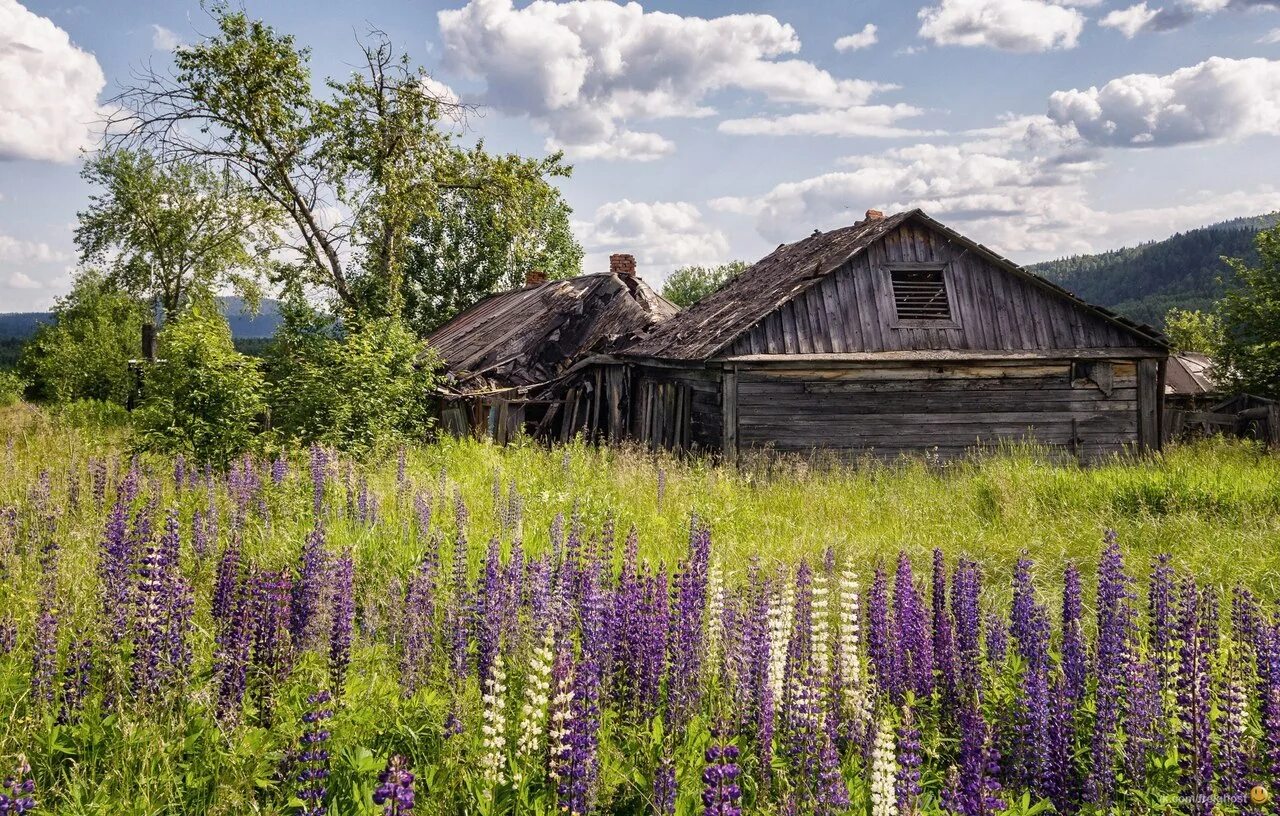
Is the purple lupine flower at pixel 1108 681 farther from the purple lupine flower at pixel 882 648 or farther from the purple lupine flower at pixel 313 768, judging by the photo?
A: the purple lupine flower at pixel 313 768

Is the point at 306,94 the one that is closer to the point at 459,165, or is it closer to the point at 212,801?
the point at 459,165

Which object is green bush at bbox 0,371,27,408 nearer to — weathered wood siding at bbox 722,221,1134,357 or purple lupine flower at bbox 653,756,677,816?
weathered wood siding at bbox 722,221,1134,357

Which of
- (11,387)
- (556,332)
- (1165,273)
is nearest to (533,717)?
(556,332)

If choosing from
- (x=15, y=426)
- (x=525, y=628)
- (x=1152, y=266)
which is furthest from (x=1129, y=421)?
(x=1152, y=266)

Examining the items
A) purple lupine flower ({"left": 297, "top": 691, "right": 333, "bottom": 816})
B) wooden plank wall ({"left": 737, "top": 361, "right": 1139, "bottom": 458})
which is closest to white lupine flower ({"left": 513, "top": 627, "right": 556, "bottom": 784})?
purple lupine flower ({"left": 297, "top": 691, "right": 333, "bottom": 816})

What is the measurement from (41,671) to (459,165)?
2337cm

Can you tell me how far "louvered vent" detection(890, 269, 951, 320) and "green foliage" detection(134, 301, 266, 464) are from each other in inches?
436

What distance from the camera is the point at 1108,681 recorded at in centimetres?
365

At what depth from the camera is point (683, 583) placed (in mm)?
4422

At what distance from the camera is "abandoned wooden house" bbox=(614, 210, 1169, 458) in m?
15.7

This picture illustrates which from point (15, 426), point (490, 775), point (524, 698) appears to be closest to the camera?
point (490, 775)

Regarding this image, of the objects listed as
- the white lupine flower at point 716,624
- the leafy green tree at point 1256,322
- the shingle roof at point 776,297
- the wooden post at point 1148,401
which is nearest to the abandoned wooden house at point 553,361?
the shingle roof at point 776,297

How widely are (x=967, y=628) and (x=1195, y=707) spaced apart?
132cm

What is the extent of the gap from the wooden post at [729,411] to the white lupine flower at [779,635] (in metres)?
11.0
